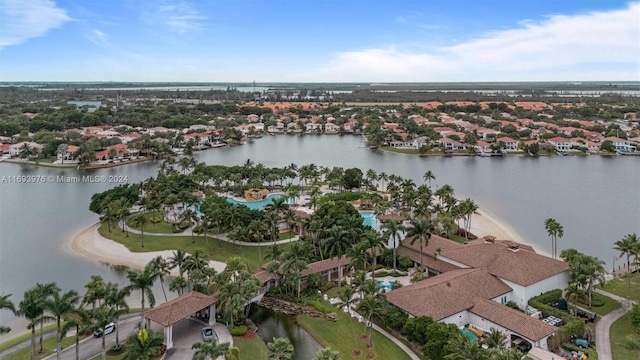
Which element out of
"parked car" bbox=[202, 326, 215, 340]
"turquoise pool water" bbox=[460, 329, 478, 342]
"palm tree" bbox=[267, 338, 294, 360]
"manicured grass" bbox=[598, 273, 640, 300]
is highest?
"palm tree" bbox=[267, 338, 294, 360]

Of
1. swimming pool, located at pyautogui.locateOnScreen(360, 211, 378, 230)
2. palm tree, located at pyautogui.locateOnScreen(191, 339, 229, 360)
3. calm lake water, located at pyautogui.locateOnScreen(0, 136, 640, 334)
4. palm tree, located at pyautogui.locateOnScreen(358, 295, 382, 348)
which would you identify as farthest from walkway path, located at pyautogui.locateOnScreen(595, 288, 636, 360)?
palm tree, located at pyautogui.locateOnScreen(191, 339, 229, 360)

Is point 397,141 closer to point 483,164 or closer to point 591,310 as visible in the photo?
point 483,164

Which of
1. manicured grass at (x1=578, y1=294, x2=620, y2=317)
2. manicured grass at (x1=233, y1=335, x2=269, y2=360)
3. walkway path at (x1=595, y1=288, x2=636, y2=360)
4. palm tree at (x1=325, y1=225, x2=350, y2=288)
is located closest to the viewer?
walkway path at (x1=595, y1=288, x2=636, y2=360)

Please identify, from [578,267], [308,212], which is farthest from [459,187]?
[578,267]

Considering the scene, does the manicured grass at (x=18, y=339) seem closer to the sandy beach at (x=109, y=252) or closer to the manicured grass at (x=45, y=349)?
the manicured grass at (x=45, y=349)

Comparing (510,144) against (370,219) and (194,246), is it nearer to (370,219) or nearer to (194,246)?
(370,219)

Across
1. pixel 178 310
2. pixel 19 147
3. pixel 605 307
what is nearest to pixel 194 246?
pixel 178 310

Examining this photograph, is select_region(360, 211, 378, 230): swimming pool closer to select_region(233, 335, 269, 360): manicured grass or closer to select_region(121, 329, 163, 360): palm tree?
select_region(233, 335, 269, 360): manicured grass
